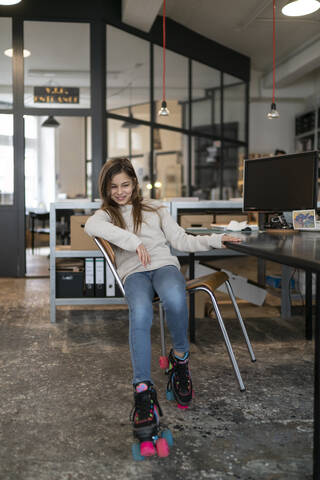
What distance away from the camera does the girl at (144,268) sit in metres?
1.63

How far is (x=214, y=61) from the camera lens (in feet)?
22.6

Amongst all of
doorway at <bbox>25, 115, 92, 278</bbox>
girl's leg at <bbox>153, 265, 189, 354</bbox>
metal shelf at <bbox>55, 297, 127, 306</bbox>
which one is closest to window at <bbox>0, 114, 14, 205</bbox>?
doorway at <bbox>25, 115, 92, 278</bbox>

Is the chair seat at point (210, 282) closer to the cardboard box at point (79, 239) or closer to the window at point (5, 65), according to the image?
the cardboard box at point (79, 239)

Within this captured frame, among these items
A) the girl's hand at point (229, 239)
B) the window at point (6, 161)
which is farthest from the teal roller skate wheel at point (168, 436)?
the window at point (6, 161)

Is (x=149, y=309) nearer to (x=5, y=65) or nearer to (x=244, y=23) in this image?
(x=5, y=65)

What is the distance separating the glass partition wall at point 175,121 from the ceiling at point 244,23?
0.46m

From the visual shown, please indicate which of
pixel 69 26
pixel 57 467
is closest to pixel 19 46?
pixel 69 26

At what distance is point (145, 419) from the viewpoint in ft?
5.02

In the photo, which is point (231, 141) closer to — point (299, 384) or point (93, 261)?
point (93, 261)

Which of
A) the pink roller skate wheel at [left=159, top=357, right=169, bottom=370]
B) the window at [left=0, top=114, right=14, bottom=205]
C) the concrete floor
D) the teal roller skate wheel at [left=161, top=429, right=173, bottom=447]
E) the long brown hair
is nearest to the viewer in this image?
the concrete floor

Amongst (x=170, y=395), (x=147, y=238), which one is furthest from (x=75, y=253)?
(x=170, y=395)

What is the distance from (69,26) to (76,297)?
3.36 m

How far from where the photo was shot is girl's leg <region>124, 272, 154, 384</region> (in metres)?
1.64

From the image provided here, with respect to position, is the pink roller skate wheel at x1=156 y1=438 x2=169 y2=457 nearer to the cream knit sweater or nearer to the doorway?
the cream knit sweater
